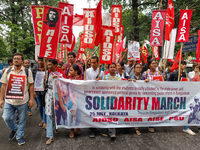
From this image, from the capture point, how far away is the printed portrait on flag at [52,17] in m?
3.31

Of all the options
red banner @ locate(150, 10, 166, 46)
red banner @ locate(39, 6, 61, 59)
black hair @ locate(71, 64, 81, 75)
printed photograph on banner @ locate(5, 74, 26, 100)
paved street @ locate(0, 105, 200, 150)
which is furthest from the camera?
red banner @ locate(150, 10, 166, 46)

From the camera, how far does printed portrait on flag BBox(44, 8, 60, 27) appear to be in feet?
10.8

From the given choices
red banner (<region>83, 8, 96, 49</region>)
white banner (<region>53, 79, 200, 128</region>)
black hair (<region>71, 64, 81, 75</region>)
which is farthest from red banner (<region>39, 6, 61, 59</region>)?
red banner (<region>83, 8, 96, 49</region>)

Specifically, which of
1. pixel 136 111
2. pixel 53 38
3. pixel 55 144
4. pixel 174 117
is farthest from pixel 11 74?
pixel 174 117

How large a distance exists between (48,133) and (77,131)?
28.8 inches

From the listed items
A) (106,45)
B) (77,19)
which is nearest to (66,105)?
(106,45)

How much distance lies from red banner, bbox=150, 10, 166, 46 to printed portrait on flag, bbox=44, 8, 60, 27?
312 cm

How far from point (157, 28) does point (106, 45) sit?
2.17 m

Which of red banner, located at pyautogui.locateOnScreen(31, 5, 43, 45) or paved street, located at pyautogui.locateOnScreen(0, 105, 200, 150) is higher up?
red banner, located at pyautogui.locateOnScreen(31, 5, 43, 45)

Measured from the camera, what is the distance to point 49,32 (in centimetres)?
333

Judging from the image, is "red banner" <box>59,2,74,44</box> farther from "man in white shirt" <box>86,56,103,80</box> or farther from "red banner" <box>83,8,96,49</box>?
"man in white shirt" <box>86,56,103,80</box>

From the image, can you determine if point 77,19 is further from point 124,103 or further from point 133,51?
point 124,103

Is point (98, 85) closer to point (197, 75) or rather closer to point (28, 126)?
point (28, 126)

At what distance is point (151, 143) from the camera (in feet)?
10.8
